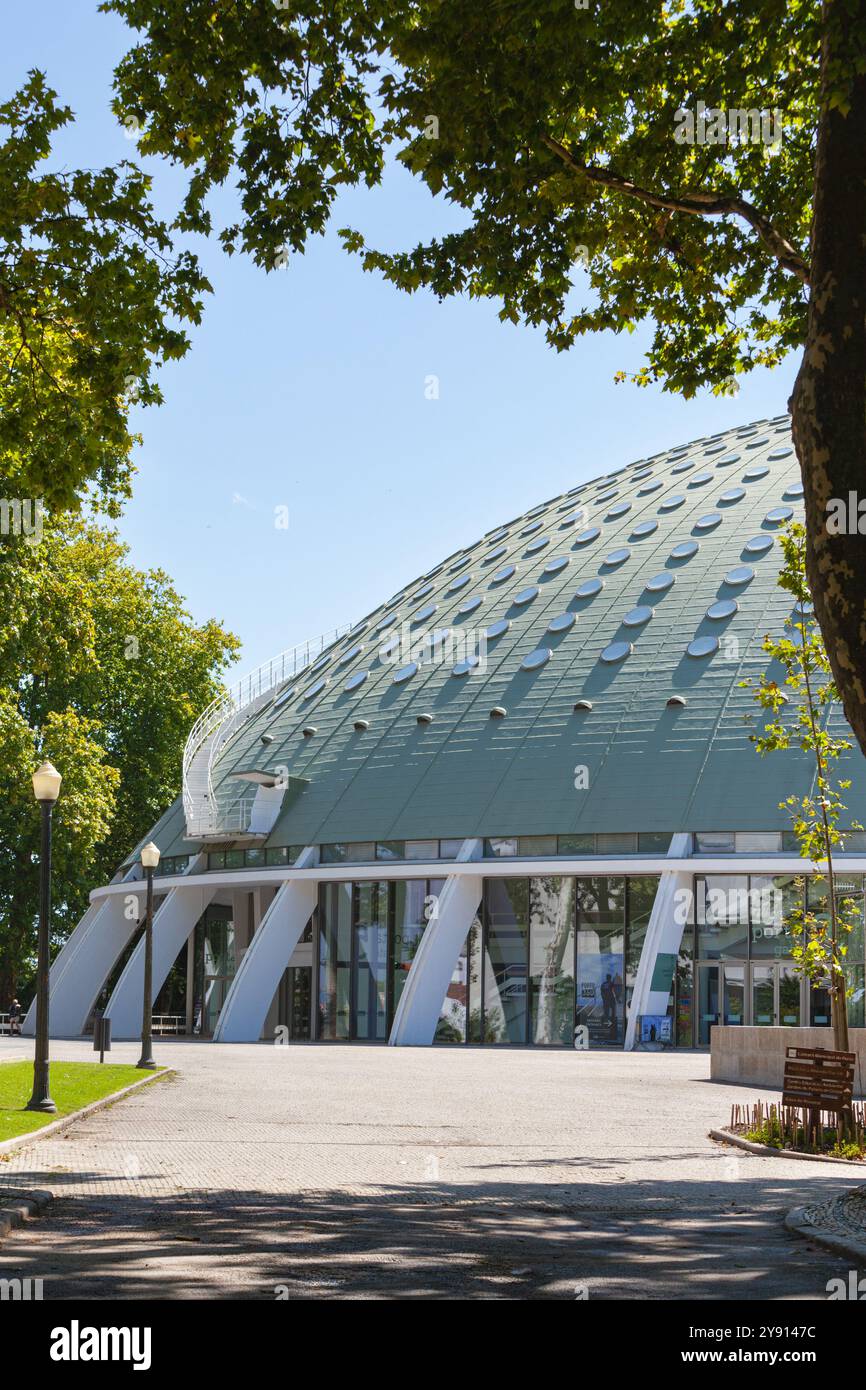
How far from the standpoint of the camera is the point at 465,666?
173ft

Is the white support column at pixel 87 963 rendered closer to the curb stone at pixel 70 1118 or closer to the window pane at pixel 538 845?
the window pane at pixel 538 845

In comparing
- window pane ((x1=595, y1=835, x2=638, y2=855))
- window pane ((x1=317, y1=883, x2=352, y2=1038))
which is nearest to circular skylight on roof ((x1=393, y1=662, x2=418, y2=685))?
window pane ((x1=317, y1=883, x2=352, y2=1038))

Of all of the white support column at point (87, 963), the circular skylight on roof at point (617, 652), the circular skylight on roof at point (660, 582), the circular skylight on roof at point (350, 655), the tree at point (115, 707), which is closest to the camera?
the circular skylight on roof at point (617, 652)

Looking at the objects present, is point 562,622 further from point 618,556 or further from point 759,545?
point 759,545

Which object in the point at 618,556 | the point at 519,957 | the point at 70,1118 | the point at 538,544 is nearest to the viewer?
the point at 70,1118

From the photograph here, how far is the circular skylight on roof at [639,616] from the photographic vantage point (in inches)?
1945

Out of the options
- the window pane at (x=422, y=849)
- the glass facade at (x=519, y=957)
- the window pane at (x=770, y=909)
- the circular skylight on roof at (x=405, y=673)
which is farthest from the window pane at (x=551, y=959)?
the circular skylight on roof at (x=405, y=673)

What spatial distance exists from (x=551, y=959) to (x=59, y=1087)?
22.8 metres

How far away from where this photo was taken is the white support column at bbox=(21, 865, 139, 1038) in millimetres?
54219

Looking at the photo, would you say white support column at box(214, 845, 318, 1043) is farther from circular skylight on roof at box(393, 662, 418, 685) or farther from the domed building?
circular skylight on roof at box(393, 662, 418, 685)

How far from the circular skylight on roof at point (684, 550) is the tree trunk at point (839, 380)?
40.3m

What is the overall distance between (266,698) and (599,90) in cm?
5171

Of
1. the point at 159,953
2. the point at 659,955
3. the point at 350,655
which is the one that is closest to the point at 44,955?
the point at 659,955

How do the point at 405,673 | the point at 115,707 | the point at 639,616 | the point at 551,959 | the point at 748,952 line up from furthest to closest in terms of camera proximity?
the point at 115,707, the point at 405,673, the point at 639,616, the point at 551,959, the point at 748,952
